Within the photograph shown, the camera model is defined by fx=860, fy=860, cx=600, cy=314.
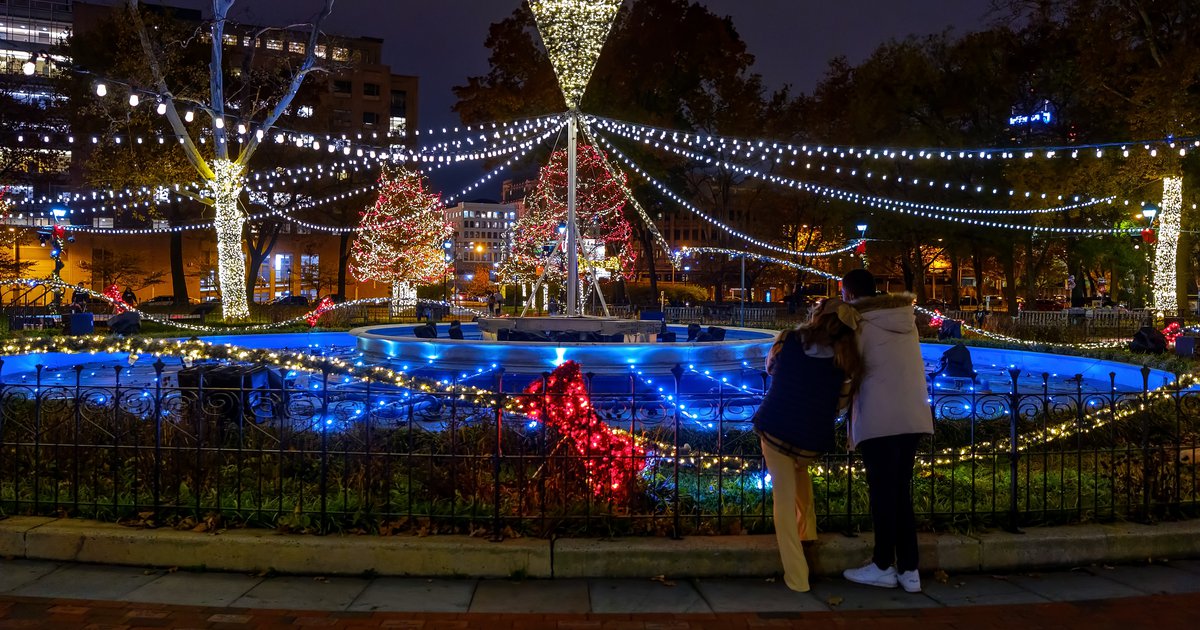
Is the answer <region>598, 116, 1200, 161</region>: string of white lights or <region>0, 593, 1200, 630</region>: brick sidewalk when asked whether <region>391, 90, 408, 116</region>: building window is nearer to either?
<region>598, 116, 1200, 161</region>: string of white lights

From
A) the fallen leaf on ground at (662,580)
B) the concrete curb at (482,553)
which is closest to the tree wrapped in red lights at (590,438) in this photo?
the concrete curb at (482,553)

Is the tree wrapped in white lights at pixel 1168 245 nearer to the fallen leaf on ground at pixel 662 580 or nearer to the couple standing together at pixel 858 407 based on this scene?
the couple standing together at pixel 858 407

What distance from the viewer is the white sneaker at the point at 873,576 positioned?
530 cm

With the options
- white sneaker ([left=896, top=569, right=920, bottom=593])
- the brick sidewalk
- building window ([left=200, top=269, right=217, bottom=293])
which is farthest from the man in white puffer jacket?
building window ([left=200, top=269, right=217, bottom=293])

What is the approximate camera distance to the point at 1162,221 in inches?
1109

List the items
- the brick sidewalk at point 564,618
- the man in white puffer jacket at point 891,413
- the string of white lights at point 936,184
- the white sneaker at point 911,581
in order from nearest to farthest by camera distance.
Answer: the brick sidewalk at point 564,618 → the man in white puffer jacket at point 891,413 → the white sneaker at point 911,581 → the string of white lights at point 936,184

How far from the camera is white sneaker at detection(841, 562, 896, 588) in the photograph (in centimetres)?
530

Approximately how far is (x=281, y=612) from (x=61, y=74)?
4342 cm

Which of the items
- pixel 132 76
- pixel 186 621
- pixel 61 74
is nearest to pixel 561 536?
pixel 186 621

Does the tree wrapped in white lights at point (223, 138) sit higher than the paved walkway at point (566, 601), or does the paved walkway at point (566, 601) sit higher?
the tree wrapped in white lights at point (223, 138)

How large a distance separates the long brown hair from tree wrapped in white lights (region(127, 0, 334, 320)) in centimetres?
2271

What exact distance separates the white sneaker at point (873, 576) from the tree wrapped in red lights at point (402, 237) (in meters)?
40.1

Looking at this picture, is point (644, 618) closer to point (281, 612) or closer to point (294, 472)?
point (281, 612)

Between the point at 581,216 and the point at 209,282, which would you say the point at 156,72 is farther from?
the point at 209,282
